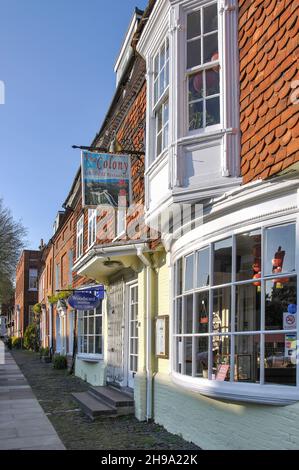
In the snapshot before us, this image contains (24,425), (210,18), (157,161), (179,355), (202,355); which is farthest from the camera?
(24,425)

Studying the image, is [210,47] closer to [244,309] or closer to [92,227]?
[244,309]

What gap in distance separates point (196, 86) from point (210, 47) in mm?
529

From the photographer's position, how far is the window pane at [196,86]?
286 inches

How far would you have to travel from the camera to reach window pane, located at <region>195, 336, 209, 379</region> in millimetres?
6840

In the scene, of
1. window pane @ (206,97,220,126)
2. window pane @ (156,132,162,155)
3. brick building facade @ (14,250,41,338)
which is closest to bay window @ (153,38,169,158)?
window pane @ (156,132,162,155)

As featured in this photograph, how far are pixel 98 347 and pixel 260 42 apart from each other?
409 inches

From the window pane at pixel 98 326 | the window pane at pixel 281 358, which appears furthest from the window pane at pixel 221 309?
the window pane at pixel 98 326

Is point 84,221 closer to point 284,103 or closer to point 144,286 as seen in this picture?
point 144,286

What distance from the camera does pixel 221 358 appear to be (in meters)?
6.43

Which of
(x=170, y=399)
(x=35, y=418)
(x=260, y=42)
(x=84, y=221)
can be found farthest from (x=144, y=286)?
(x=84, y=221)

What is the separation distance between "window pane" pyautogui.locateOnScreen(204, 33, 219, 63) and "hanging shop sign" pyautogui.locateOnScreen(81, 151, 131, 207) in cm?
345

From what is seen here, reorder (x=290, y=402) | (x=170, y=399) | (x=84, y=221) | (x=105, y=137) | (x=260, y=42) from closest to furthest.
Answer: (x=290, y=402), (x=260, y=42), (x=170, y=399), (x=105, y=137), (x=84, y=221)

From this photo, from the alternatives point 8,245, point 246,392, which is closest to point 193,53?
point 246,392

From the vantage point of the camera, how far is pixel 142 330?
9.85m
